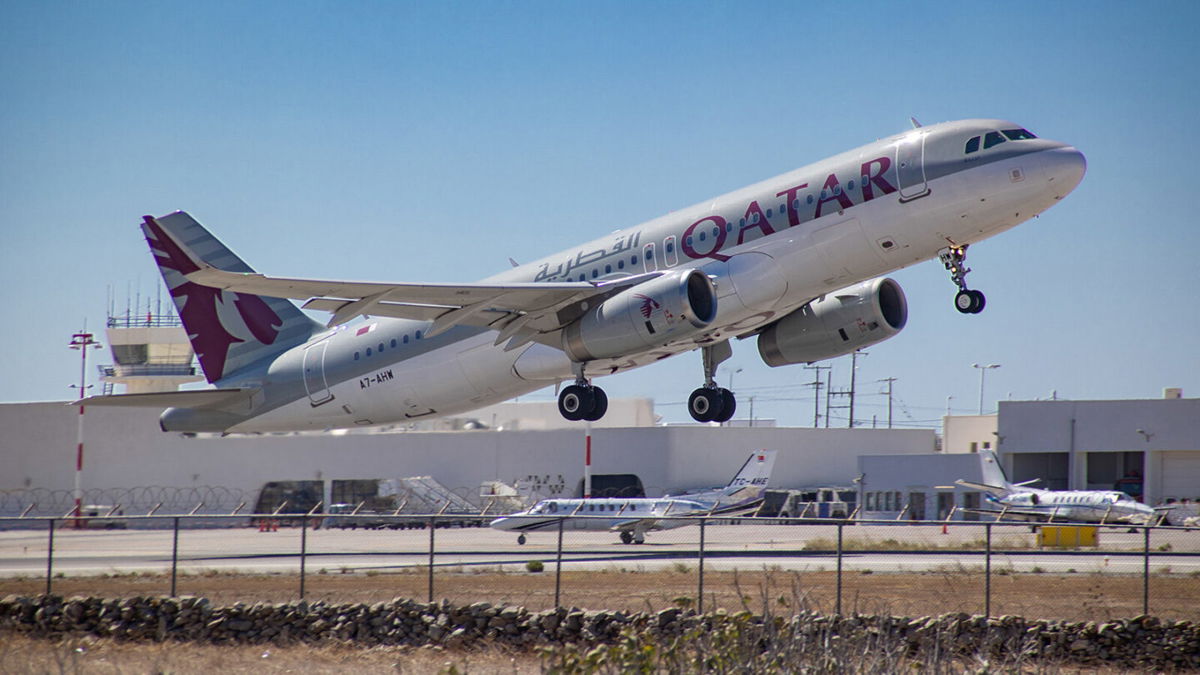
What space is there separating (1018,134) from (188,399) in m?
24.1

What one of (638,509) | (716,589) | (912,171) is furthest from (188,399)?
(912,171)

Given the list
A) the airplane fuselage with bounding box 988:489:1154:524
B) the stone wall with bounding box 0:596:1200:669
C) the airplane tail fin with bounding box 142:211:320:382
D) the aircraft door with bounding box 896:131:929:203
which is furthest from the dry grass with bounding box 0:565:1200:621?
the airplane fuselage with bounding box 988:489:1154:524

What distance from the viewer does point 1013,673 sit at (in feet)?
43.5

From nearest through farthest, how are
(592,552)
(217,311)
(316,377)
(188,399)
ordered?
(316,377)
(188,399)
(217,311)
(592,552)

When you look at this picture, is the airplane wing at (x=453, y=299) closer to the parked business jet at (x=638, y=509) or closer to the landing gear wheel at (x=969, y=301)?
the landing gear wheel at (x=969, y=301)

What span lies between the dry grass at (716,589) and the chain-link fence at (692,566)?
0.07m

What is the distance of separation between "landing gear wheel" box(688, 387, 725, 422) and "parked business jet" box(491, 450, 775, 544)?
6.34m

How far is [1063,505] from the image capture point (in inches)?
2309

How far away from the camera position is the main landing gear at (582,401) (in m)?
31.1

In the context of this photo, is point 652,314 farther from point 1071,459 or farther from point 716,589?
point 1071,459

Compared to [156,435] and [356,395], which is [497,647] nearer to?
[356,395]

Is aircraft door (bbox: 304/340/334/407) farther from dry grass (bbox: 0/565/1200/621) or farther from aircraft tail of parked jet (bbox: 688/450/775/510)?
aircraft tail of parked jet (bbox: 688/450/775/510)

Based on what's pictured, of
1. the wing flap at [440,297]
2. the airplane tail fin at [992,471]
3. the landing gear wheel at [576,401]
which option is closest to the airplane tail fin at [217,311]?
the wing flap at [440,297]

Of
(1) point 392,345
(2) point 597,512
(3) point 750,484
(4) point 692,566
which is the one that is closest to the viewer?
(4) point 692,566
